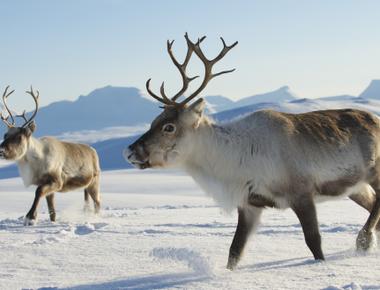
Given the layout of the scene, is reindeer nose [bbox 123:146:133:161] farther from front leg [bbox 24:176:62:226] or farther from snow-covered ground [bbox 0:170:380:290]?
front leg [bbox 24:176:62:226]

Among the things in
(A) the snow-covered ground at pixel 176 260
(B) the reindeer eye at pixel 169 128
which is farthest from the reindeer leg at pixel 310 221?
(B) the reindeer eye at pixel 169 128

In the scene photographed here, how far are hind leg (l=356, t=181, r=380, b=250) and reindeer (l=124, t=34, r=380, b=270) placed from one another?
0.01 metres

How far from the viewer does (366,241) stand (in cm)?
503

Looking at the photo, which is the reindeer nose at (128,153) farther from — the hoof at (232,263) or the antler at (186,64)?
the hoof at (232,263)

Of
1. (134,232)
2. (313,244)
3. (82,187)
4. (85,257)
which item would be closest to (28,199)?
(82,187)

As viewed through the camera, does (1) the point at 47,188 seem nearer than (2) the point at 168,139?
No

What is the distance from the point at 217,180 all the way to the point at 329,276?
51.6 inches

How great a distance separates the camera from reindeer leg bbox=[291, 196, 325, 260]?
457 centimetres

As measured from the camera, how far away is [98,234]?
6531 millimetres

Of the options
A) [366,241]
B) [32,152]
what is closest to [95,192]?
[32,152]

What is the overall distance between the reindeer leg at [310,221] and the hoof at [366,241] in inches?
24.7

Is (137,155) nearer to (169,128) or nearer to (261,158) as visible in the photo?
(169,128)

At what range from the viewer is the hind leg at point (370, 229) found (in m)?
5.03

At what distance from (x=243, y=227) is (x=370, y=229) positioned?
123 cm
